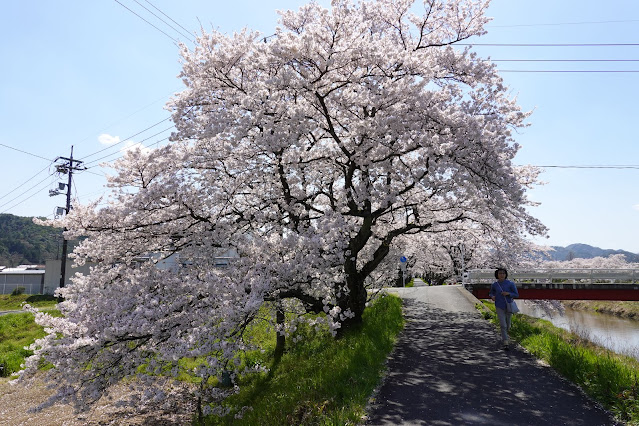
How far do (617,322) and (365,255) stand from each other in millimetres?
33560

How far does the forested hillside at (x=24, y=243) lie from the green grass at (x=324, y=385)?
3425 inches

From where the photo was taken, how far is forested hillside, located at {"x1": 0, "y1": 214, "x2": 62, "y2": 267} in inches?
3327

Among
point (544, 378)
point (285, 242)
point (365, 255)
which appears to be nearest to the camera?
point (544, 378)

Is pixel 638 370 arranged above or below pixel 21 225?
below

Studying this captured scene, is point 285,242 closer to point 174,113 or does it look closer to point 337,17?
point 174,113

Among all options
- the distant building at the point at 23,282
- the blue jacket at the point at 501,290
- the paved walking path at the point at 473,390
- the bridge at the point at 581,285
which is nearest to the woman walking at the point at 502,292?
the blue jacket at the point at 501,290

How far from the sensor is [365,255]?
1623 cm

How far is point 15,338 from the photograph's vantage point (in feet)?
60.5

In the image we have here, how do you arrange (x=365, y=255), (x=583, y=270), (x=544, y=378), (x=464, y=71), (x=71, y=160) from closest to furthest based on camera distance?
1. (x=544, y=378)
2. (x=464, y=71)
3. (x=365, y=255)
4. (x=583, y=270)
5. (x=71, y=160)

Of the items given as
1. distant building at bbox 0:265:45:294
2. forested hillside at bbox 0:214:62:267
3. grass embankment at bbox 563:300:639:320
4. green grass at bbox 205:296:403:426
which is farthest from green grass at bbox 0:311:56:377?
forested hillside at bbox 0:214:62:267

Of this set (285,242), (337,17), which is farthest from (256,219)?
(337,17)

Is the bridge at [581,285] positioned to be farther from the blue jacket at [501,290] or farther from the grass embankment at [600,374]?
the grass embankment at [600,374]

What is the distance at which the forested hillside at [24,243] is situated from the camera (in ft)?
277

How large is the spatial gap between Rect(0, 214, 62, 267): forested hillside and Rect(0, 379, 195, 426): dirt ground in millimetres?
81202
